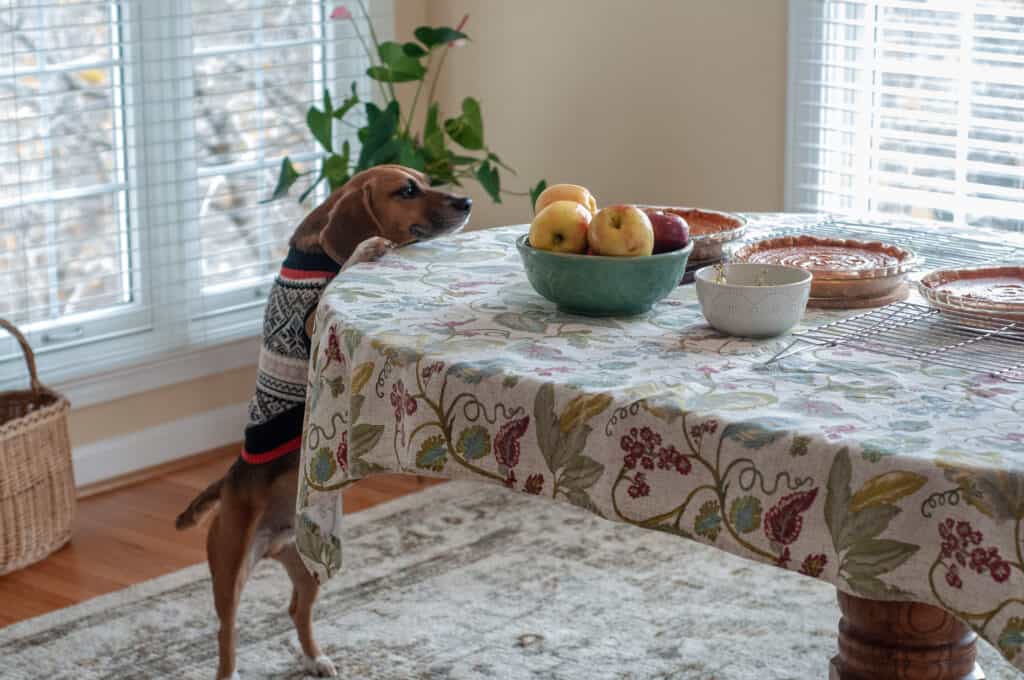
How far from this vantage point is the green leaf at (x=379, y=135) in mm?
3578

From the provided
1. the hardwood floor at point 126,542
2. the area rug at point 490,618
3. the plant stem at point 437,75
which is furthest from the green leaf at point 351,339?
the plant stem at point 437,75

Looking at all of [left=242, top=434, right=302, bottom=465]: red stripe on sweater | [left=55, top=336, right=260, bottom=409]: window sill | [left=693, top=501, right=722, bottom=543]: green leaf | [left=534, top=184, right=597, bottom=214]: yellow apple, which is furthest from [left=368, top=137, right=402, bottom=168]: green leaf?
[left=693, top=501, right=722, bottom=543]: green leaf

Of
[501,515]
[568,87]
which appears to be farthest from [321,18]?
[501,515]

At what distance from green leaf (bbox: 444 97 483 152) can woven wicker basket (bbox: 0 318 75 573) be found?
1204 millimetres

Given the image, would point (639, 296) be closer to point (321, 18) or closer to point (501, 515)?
point (501, 515)

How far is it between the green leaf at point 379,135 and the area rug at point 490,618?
98 cm

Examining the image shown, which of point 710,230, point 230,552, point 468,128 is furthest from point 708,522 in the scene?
point 468,128

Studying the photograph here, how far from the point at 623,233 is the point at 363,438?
434mm

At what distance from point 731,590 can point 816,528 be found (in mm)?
1566

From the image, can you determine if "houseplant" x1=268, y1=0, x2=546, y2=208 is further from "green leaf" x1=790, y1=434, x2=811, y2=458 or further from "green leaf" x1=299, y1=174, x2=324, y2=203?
"green leaf" x1=790, y1=434, x2=811, y2=458

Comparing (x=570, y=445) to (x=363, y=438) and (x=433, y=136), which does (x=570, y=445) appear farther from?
(x=433, y=136)

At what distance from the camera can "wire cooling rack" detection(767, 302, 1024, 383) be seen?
1.65m

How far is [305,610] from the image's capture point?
2.52m

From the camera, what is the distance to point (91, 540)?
3.24 m
